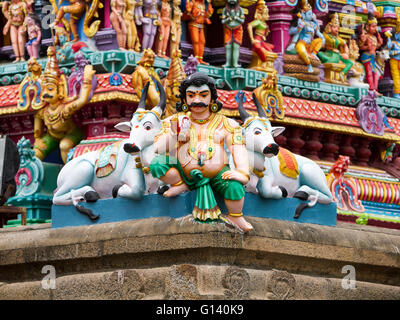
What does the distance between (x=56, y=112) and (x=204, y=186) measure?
8.42m

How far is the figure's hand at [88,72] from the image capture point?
18.2 metres

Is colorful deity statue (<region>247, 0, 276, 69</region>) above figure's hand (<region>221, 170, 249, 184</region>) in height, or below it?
above

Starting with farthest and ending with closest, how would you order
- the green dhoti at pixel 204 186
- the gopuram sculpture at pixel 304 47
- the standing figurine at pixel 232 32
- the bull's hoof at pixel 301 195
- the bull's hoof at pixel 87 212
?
the gopuram sculpture at pixel 304 47 < the standing figurine at pixel 232 32 < the bull's hoof at pixel 301 195 < the bull's hoof at pixel 87 212 < the green dhoti at pixel 204 186

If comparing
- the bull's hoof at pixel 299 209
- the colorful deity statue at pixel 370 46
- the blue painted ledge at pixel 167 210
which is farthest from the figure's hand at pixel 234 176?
the colorful deity statue at pixel 370 46

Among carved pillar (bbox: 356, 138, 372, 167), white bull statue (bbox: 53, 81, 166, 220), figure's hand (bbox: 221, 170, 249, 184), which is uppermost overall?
carved pillar (bbox: 356, 138, 372, 167)

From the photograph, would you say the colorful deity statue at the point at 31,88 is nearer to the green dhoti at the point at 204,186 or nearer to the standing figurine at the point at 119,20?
the standing figurine at the point at 119,20

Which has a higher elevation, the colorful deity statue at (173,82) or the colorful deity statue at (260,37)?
the colorful deity statue at (260,37)

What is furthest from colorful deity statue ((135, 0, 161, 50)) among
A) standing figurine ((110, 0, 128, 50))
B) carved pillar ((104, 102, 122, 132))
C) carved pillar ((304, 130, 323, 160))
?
carved pillar ((304, 130, 323, 160))

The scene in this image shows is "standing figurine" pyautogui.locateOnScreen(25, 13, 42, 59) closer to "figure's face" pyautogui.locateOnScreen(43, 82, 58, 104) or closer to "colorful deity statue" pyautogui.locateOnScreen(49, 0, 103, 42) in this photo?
"colorful deity statue" pyautogui.locateOnScreen(49, 0, 103, 42)

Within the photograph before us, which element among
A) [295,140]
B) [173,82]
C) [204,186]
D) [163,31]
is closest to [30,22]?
[163,31]

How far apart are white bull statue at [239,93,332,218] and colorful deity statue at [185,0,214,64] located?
7557mm

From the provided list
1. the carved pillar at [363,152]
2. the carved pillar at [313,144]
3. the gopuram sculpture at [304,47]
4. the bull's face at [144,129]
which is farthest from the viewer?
the carved pillar at [363,152]

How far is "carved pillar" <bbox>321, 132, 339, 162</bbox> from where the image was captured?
2052 centimetres

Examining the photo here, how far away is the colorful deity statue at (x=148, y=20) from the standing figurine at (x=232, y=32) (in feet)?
4.34
